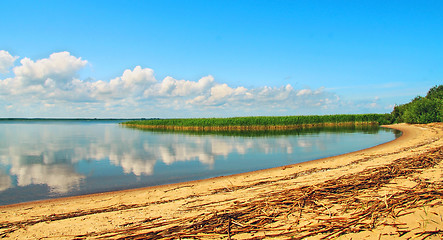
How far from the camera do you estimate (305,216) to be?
451 cm

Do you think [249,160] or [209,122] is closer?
[249,160]

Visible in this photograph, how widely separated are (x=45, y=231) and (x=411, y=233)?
6124 millimetres

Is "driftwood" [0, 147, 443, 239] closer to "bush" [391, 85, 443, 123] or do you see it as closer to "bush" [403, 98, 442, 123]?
"bush" [391, 85, 443, 123]


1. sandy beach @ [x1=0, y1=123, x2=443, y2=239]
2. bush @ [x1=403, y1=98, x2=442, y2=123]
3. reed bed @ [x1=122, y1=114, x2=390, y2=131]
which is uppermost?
bush @ [x1=403, y1=98, x2=442, y2=123]

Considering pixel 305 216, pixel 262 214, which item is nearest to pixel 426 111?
pixel 305 216

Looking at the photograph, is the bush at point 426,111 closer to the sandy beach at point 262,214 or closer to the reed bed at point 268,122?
the reed bed at point 268,122

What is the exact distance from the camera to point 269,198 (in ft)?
18.5

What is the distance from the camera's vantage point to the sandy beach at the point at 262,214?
3.99m

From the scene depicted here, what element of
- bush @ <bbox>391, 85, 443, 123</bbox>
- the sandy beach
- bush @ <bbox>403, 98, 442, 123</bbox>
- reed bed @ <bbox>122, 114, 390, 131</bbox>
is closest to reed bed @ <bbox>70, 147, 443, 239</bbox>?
the sandy beach

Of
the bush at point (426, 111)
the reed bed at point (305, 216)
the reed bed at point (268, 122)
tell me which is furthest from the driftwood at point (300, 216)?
the reed bed at point (268, 122)

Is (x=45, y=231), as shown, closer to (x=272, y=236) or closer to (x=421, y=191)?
(x=272, y=236)

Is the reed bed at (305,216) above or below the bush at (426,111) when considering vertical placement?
below

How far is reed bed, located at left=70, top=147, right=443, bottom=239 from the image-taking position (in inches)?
156

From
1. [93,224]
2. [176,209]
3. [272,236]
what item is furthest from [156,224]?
[272,236]
